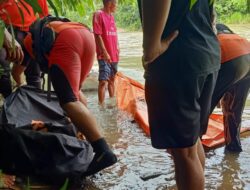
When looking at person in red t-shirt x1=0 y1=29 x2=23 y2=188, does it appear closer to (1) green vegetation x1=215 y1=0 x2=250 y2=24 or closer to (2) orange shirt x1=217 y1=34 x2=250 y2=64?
(2) orange shirt x1=217 y1=34 x2=250 y2=64

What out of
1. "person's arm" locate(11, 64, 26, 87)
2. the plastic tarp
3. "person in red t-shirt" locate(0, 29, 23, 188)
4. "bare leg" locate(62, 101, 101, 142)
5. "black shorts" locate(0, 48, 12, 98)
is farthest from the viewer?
"person's arm" locate(11, 64, 26, 87)

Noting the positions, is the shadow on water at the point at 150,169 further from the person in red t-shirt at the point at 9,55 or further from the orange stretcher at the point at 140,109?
the person in red t-shirt at the point at 9,55

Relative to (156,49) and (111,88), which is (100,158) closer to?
Answer: (156,49)

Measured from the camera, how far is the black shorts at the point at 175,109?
6.19ft

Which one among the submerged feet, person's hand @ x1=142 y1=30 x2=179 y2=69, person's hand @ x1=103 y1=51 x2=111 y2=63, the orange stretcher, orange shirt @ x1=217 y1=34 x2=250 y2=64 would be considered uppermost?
person's hand @ x1=142 y1=30 x2=179 y2=69

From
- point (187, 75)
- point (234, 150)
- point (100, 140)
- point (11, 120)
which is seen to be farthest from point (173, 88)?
point (234, 150)

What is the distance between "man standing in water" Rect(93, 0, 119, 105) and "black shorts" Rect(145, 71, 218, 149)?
3.28m

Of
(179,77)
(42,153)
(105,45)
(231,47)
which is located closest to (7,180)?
(42,153)

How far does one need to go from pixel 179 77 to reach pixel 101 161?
0.96 m

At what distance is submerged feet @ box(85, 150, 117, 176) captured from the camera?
8.61 feet

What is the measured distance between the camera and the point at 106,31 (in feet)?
17.5

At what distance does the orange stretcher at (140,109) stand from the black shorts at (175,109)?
150 cm

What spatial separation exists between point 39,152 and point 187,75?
114 cm

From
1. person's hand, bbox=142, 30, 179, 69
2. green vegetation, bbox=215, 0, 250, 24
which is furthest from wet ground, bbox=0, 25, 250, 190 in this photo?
green vegetation, bbox=215, 0, 250, 24
